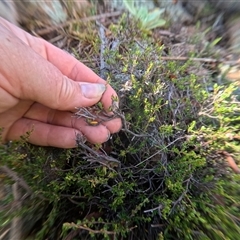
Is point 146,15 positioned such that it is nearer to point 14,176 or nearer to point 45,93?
point 45,93

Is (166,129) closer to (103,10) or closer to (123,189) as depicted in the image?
(123,189)

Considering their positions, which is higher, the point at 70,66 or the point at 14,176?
the point at 70,66

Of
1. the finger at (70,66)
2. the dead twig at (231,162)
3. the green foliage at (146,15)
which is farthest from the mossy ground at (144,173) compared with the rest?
the green foliage at (146,15)

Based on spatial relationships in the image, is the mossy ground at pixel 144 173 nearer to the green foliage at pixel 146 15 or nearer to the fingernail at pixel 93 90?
the fingernail at pixel 93 90

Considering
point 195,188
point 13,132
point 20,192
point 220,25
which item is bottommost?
point 20,192

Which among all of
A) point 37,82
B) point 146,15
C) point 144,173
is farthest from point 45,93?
point 146,15

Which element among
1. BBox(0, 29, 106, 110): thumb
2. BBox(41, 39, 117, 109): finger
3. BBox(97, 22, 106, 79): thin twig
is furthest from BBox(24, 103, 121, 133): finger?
BBox(97, 22, 106, 79): thin twig

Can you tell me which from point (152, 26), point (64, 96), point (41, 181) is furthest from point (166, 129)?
point (152, 26)
